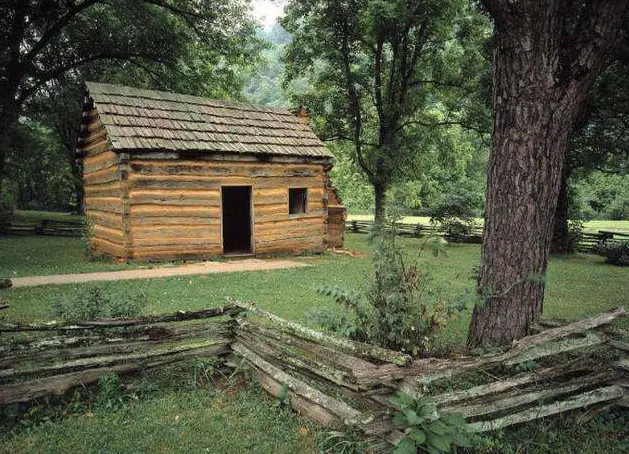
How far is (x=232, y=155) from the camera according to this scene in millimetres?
14188

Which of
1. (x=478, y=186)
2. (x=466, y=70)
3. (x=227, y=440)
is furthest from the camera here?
(x=478, y=186)

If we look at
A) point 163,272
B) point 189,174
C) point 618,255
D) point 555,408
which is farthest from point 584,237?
point 555,408

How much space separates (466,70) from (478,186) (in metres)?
20.6

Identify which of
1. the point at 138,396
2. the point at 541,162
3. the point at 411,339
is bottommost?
the point at 138,396

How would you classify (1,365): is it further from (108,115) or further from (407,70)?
(407,70)

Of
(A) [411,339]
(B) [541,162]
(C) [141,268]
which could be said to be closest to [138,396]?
(A) [411,339]

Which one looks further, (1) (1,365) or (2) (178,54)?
(2) (178,54)

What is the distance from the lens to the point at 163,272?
38.1ft

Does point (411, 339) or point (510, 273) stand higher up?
point (510, 273)

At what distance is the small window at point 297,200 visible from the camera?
16.4 meters

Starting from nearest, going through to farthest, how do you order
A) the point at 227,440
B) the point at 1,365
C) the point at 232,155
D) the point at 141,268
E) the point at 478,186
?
the point at 227,440 < the point at 1,365 < the point at 141,268 < the point at 232,155 < the point at 478,186

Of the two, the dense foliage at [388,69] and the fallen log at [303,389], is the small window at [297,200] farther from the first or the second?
the fallen log at [303,389]

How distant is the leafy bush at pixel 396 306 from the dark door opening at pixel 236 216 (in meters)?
14.5

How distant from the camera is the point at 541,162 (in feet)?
14.8
